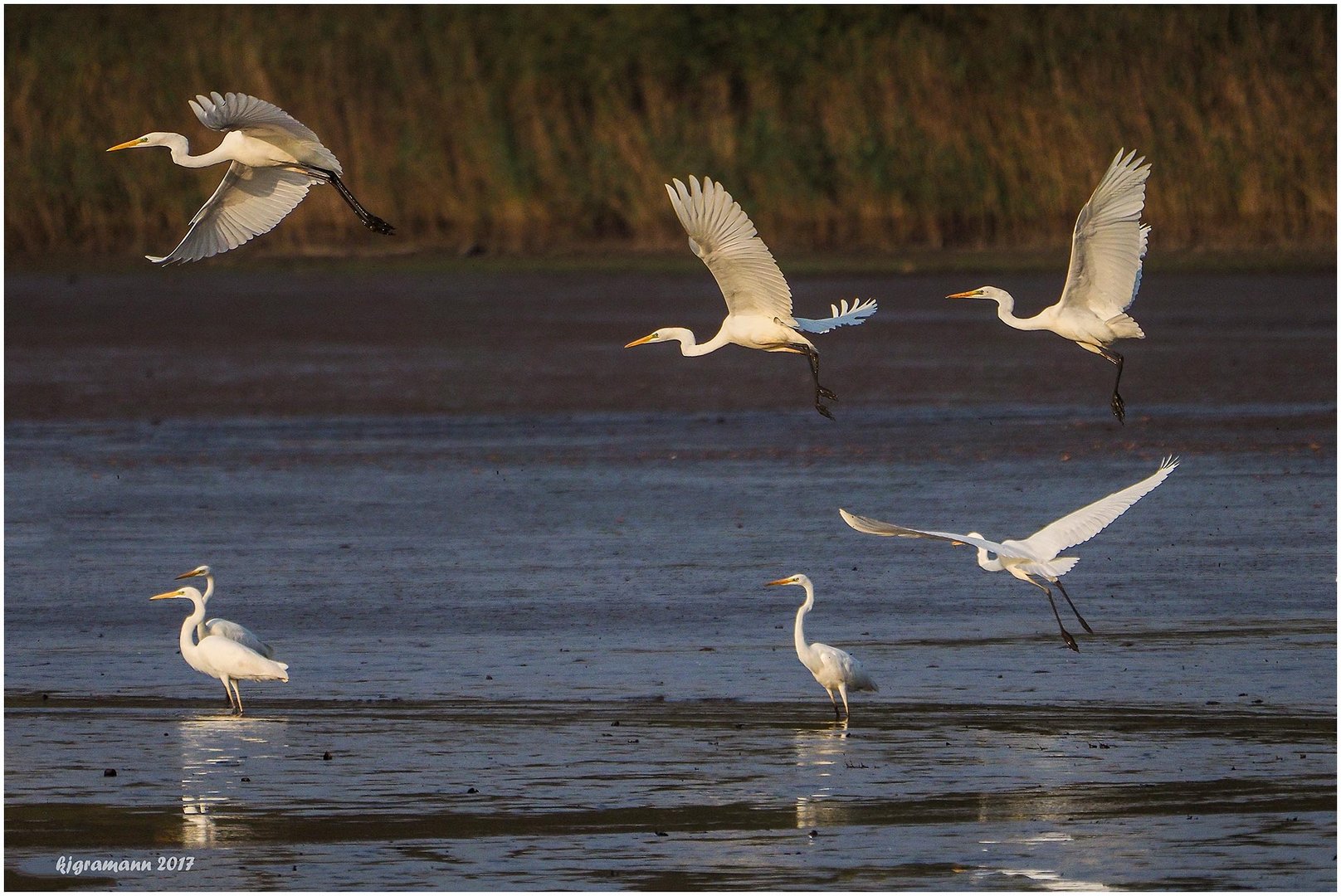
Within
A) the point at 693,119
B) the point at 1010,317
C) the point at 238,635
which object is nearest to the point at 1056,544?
the point at 1010,317

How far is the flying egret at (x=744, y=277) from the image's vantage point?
33.4 ft

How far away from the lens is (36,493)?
52.5 feet

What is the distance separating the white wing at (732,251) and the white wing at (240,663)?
2.33 meters

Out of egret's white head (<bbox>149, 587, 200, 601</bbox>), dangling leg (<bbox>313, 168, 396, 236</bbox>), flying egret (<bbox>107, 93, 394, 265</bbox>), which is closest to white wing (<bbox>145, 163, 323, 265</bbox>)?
flying egret (<bbox>107, 93, 394, 265</bbox>)

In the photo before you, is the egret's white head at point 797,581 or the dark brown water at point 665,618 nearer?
the dark brown water at point 665,618

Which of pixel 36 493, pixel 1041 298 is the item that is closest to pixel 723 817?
pixel 36 493

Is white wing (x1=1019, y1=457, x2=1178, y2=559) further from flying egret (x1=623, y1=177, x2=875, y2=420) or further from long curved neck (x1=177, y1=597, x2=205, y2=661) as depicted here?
long curved neck (x1=177, y1=597, x2=205, y2=661)

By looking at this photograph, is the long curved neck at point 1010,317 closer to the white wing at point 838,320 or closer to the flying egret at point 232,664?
the white wing at point 838,320

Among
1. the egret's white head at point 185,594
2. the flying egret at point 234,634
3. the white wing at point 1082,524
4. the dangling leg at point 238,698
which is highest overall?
the white wing at point 1082,524

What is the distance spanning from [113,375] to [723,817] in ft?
48.2

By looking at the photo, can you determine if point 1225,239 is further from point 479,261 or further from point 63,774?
point 63,774

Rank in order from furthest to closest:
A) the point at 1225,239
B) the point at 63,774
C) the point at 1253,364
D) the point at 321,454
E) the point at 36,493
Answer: the point at 1225,239, the point at 1253,364, the point at 321,454, the point at 36,493, the point at 63,774

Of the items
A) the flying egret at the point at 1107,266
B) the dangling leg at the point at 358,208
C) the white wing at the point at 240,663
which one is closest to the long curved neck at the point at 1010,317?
the flying egret at the point at 1107,266

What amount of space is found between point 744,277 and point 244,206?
2.03m
